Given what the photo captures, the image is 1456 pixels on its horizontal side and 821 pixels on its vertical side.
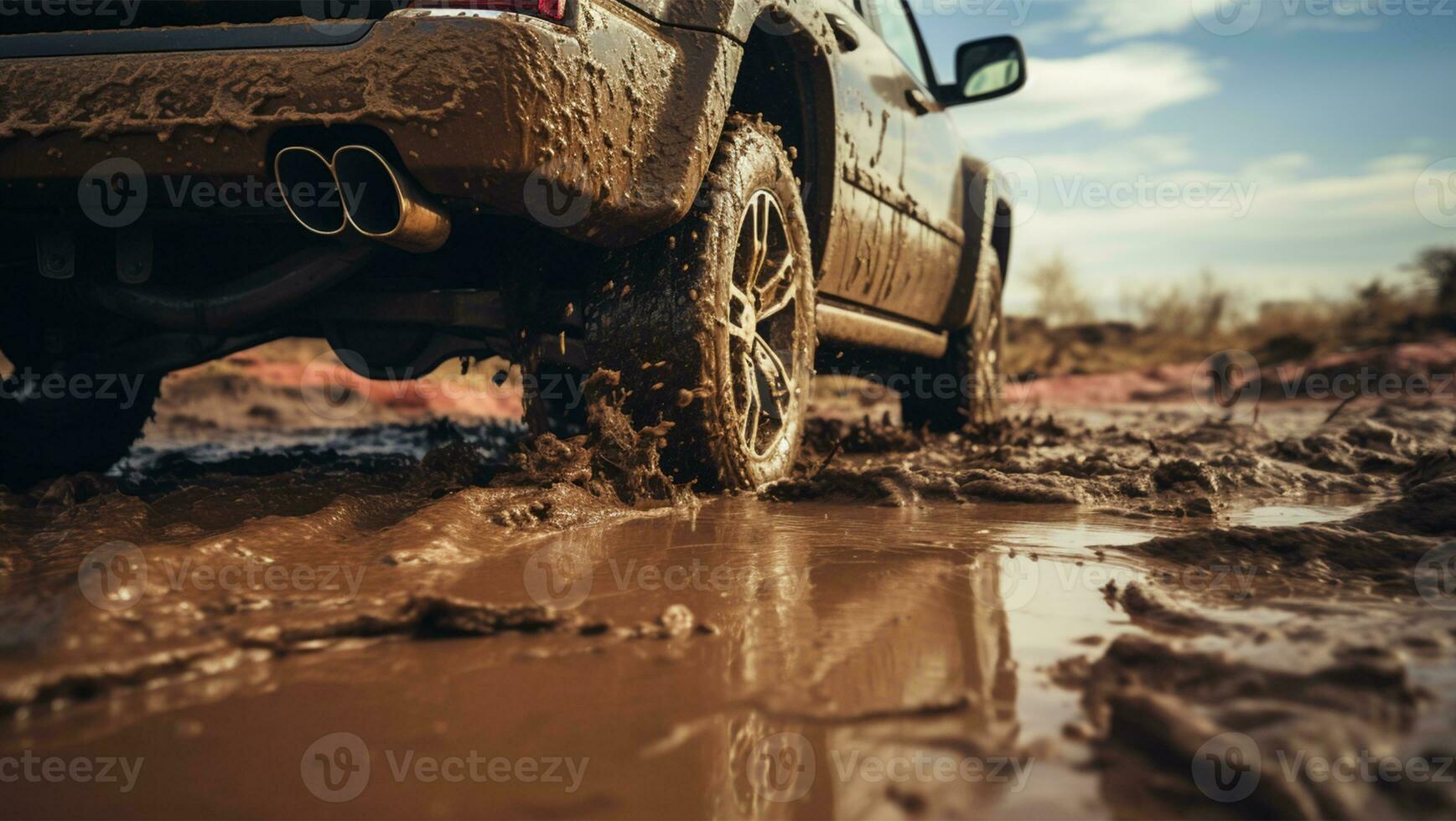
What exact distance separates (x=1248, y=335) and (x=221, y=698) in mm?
19314

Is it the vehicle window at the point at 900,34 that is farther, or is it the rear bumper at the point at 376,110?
the vehicle window at the point at 900,34

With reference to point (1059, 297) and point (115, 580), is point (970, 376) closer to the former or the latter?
point (115, 580)

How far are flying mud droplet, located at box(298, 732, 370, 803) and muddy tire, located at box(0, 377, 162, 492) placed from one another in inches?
102

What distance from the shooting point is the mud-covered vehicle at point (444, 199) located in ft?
6.30

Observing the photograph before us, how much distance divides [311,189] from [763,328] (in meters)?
1.34
